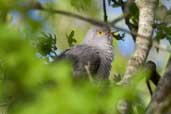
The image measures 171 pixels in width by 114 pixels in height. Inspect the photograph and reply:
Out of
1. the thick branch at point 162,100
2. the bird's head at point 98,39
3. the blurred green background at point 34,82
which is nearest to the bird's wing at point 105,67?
the bird's head at point 98,39

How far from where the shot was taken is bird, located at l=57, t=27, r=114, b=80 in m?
3.13

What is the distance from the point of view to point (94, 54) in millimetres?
3621

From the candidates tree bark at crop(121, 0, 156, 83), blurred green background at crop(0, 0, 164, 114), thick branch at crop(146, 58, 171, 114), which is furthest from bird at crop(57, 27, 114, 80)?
blurred green background at crop(0, 0, 164, 114)

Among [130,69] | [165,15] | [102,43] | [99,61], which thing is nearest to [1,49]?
[130,69]

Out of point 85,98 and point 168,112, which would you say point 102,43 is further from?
point 85,98

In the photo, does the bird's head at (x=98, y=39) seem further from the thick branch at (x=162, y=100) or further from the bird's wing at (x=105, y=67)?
the thick branch at (x=162, y=100)

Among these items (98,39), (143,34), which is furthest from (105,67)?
(143,34)

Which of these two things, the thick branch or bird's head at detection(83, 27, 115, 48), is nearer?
the thick branch

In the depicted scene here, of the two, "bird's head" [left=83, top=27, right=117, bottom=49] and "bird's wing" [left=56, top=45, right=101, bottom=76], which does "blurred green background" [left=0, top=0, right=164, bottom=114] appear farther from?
"bird's head" [left=83, top=27, right=117, bottom=49]

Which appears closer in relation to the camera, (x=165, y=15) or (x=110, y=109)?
(x=110, y=109)

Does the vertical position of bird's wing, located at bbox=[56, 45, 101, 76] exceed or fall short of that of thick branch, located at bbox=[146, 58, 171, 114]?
it exceeds it

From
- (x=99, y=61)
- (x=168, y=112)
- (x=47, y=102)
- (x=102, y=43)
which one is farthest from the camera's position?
(x=102, y=43)

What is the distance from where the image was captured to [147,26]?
5.53ft

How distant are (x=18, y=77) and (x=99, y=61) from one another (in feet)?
9.18
